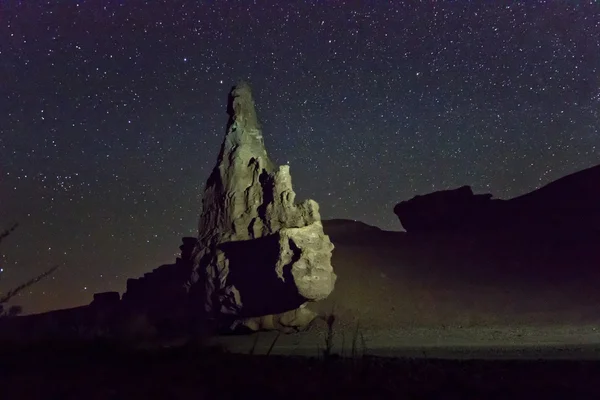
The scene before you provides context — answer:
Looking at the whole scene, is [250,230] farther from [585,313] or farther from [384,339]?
[585,313]

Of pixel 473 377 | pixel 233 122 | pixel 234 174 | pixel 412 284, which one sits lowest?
pixel 473 377

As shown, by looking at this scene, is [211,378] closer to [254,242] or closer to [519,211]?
[254,242]

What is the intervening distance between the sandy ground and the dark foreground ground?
6.75 metres

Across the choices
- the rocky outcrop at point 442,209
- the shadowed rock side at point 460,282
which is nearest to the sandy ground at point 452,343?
the shadowed rock side at point 460,282

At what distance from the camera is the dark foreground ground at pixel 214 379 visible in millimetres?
6602

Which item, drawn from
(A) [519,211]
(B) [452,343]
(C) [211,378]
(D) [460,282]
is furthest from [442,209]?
(C) [211,378]

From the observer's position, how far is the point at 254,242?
114 ft

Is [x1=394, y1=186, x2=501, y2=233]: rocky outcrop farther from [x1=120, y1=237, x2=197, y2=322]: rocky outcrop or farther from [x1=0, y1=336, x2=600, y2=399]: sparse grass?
[x1=0, y1=336, x2=600, y2=399]: sparse grass

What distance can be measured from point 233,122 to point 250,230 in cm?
746

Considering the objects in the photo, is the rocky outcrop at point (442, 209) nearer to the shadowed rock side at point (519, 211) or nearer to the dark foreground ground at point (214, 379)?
the shadowed rock side at point (519, 211)

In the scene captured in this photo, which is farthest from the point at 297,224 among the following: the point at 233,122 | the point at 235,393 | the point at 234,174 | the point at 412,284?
the point at 235,393

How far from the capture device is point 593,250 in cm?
4706

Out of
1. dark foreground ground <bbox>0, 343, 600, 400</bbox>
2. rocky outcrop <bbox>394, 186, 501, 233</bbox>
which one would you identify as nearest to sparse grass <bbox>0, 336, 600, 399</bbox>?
dark foreground ground <bbox>0, 343, 600, 400</bbox>

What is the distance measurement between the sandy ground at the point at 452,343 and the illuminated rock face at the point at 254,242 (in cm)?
205
